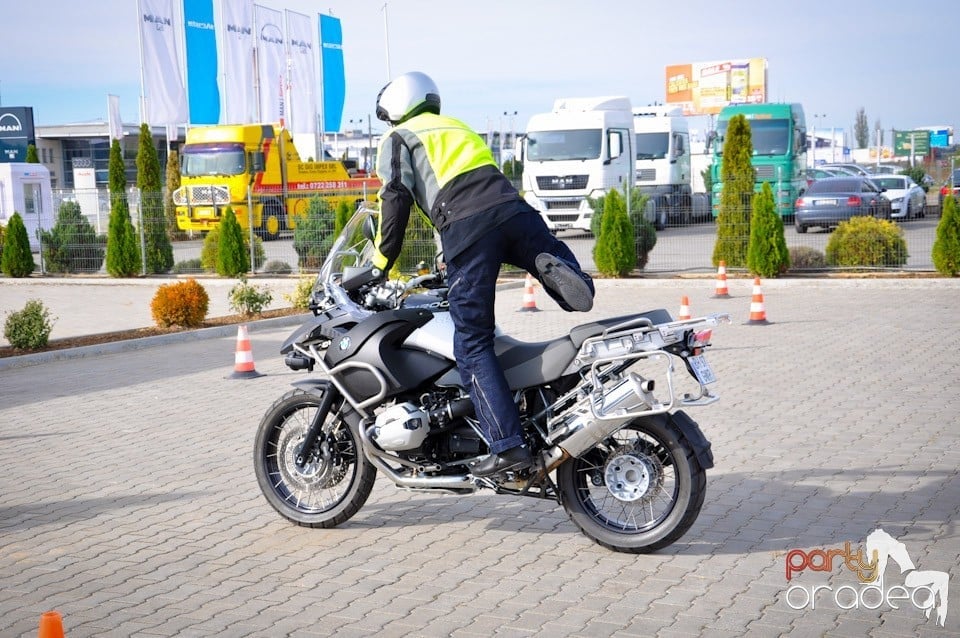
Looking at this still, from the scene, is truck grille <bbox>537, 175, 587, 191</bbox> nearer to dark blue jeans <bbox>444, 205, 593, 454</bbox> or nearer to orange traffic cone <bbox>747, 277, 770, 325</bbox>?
orange traffic cone <bbox>747, 277, 770, 325</bbox>

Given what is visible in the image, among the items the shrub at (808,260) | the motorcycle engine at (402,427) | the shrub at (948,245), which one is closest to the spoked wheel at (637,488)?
the motorcycle engine at (402,427)

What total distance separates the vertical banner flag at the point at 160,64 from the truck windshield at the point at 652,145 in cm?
1457

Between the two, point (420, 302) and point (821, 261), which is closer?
point (420, 302)

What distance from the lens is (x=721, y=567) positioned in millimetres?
5297

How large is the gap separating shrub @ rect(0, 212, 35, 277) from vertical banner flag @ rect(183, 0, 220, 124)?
1147 cm

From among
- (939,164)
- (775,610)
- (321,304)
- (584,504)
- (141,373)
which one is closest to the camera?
(775,610)

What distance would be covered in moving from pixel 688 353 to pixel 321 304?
198 centimetres

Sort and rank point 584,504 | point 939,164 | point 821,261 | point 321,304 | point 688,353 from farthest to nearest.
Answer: point 939,164 < point 821,261 < point 321,304 < point 584,504 < point 688,353

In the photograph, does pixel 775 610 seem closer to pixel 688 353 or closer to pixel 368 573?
pixel 688 353

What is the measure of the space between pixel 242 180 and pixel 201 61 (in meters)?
4.54

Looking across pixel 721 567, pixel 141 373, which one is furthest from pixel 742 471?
pixel 141 373

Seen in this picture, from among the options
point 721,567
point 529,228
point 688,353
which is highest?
point 529,228

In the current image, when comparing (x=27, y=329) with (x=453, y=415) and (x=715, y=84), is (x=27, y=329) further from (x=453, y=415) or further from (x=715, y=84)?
(x=715, y=84)

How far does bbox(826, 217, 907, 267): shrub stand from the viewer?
2055 cm
